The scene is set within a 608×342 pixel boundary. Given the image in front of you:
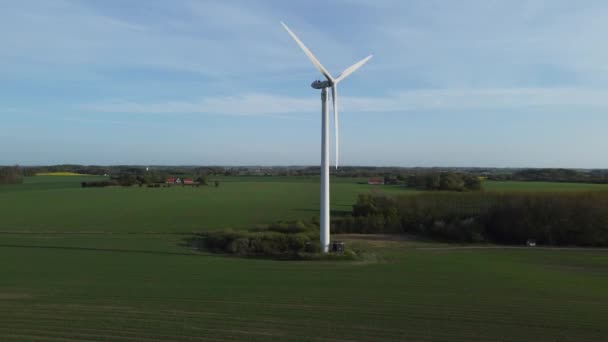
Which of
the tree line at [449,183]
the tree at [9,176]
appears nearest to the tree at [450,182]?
the tree line at [449,183]

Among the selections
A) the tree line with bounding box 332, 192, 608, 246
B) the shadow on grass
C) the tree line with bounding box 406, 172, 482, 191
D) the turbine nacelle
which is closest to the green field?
the tree line with bounding box 332, 192, 608, 246

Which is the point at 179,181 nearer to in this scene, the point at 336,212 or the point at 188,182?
the point at 188,182

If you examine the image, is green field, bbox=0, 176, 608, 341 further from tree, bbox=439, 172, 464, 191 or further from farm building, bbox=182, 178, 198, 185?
farm building, bbox=182, 178, 198, 185

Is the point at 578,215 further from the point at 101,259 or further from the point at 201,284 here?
the point at 101,259

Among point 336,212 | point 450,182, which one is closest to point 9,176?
point 336,212

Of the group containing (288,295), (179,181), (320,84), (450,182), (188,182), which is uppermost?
(320,84)

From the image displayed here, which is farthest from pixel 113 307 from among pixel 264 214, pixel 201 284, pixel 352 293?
pixel 264 214

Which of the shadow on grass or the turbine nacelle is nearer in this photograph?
the turbine nacelle

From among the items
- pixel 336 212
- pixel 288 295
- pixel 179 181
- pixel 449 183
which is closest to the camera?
pixel 288 295

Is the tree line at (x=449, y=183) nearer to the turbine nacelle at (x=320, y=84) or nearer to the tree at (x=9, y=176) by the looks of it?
the turbine nacelle at (x=320, y=84)
